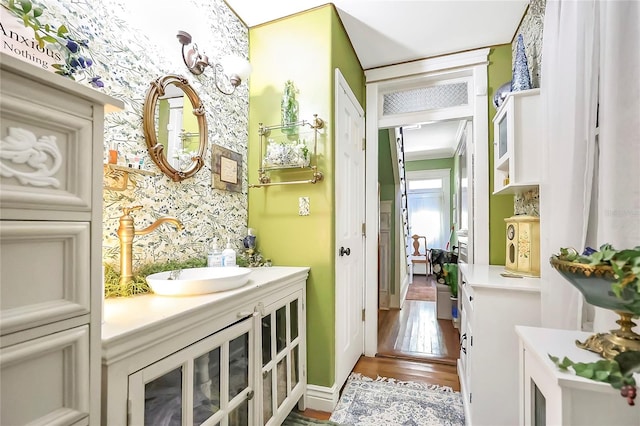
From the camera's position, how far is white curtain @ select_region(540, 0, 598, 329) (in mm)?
1078

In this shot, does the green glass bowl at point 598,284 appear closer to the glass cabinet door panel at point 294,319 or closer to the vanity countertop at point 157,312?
the vanity countertop at point 157,312

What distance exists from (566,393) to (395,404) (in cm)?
141

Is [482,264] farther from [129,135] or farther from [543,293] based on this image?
[129,135]

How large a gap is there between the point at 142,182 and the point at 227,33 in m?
1.21

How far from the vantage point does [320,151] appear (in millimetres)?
1850

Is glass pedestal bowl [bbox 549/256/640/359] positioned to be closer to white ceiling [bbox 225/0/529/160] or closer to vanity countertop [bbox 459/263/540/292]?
vanity countertop [bbox 459/263/540/292]

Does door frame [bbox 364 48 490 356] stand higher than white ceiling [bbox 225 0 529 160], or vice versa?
white ceiling [bbox 225 0 529 160]

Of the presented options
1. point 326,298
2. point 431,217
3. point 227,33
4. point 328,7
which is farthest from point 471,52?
point 431,217

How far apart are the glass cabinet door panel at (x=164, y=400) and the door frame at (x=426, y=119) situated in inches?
75.5

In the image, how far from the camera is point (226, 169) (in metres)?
1.80

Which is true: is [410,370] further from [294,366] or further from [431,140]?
[431,140]

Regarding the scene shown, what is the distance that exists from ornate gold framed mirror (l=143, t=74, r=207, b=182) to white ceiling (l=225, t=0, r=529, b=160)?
864mm

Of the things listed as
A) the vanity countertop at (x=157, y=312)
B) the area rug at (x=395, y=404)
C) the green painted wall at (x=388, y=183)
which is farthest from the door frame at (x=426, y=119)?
the vanity countertop at (x=157, y=312)

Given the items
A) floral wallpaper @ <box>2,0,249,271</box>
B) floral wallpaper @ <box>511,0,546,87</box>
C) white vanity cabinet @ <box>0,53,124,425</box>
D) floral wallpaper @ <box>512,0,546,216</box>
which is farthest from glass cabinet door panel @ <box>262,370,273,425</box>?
floral wallpaper @ <box>511,0,546,87</box>
